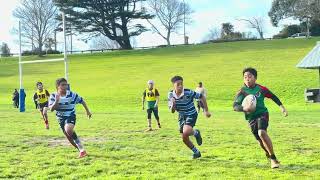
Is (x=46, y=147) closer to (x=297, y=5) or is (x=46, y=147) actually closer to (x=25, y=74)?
(x=25, y=74)

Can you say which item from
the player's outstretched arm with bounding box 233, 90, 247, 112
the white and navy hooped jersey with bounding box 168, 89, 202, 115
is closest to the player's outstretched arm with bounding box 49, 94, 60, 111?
the white and navy hooped jersey with bounding box 168, 89, 202, 115

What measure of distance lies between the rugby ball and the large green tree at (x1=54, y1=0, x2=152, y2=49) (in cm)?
7204

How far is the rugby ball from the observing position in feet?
30.6

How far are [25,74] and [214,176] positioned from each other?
55.7 metres

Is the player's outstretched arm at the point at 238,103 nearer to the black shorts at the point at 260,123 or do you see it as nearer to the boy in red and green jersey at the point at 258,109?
the boy in red and green jersey at the point at 258,109

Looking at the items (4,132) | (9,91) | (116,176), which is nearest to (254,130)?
(116,176)

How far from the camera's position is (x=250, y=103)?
9.33 m

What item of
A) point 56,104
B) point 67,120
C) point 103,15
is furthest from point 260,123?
point 103,15

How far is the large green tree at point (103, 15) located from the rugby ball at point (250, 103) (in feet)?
236

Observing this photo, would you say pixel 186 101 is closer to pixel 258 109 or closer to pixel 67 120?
pixel 258 109

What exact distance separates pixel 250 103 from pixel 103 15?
73.4 metres

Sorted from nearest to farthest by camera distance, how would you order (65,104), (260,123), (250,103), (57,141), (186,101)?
(250,103)
(260,123)
(186,101)
(65,104)
(57,141)

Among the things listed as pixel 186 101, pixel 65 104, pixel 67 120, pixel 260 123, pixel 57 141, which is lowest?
pixel 57 141

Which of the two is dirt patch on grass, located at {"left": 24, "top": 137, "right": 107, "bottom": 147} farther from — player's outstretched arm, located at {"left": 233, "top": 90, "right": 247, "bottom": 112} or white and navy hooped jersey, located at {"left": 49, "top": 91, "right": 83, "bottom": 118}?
player's outstretched arm, located at {"left": 233, "top": 90, "right": 247, "bottom": 112}
